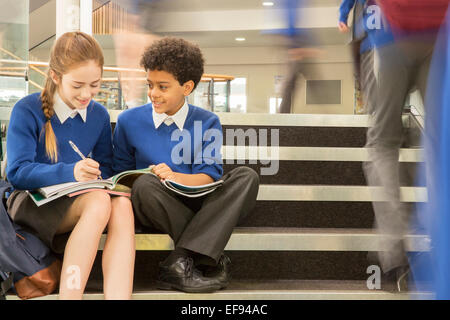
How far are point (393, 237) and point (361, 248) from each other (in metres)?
0.23

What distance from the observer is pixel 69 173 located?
146 centimetres

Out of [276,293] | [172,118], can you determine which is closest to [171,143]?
[172,118]

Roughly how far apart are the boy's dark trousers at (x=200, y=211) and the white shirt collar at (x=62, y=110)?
0.30 m

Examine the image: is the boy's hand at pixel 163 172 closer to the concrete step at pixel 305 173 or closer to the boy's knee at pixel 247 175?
the boy's knee at pixel 247 175

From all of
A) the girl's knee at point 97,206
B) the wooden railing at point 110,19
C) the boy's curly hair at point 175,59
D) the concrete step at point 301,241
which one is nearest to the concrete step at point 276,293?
the concrete step at point 301,241

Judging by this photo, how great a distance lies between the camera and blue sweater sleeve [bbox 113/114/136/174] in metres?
1.76

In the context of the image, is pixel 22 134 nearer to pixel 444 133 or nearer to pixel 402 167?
pixel 444 133

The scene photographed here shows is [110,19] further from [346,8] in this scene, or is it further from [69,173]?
[69,173]

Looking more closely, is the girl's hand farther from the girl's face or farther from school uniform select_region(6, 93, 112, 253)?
the girl's face

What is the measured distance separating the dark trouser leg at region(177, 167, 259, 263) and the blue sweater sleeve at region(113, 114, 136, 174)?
0.33 metres

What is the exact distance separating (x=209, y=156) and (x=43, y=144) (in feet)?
1.63

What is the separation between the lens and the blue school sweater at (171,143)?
A: 171 cm

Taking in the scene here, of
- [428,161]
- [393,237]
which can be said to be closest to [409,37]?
[428,161]

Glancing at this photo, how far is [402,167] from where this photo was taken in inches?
89.3
